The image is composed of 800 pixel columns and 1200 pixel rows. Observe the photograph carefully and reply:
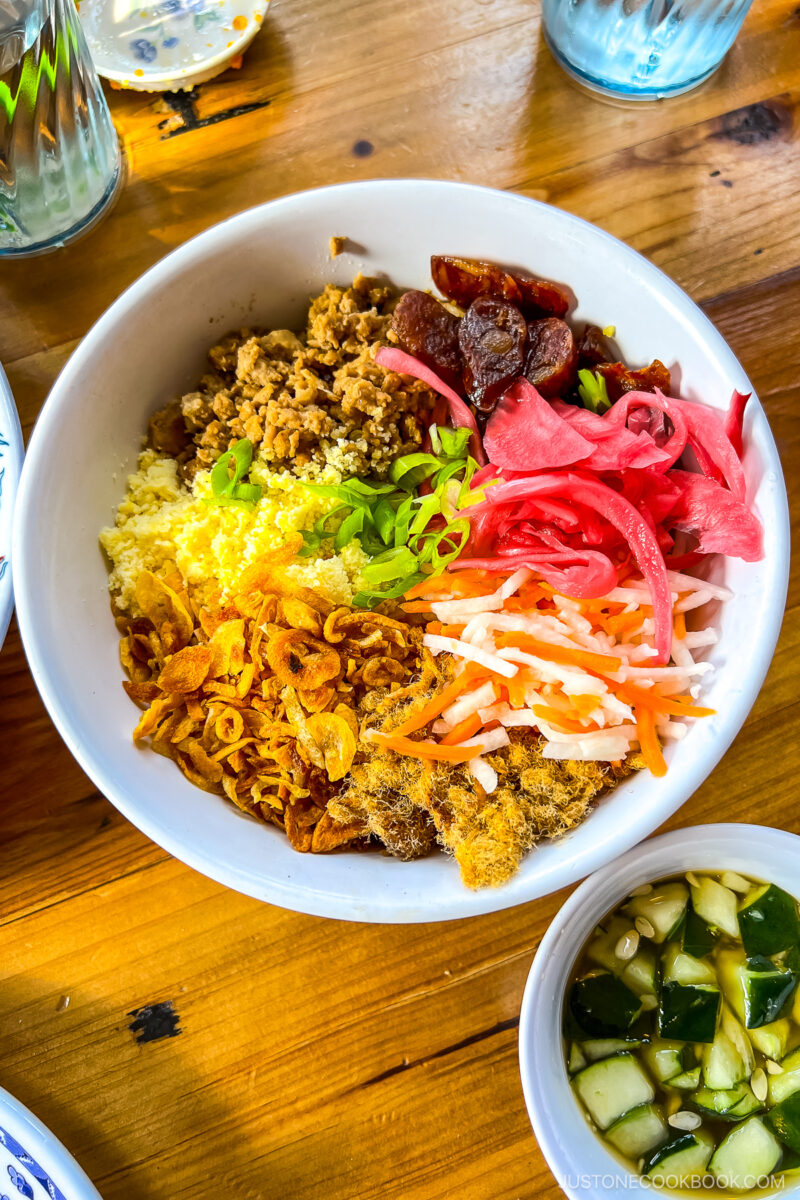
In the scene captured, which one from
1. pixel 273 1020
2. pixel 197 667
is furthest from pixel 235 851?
pixel 273 1020

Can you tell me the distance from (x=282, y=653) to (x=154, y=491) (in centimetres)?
33

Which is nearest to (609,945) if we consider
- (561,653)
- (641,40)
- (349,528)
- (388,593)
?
(561,653)

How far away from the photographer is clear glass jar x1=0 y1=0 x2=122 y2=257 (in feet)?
4.01

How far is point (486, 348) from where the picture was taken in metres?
1.20

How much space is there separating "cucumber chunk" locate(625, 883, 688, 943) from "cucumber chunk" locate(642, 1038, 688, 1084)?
6.1 inches

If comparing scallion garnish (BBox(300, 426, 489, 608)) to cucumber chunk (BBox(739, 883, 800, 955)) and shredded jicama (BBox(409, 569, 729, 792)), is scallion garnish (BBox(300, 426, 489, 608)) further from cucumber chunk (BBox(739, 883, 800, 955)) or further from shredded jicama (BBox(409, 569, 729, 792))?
cucumber chunk (BBox(739, 883, 800, 955))

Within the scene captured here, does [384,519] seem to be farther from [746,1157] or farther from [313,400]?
[746,1157]

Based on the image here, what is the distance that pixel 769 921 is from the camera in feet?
4.32

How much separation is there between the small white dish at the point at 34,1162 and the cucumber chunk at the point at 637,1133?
2.46 feet

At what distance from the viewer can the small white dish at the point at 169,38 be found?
1.49 metres

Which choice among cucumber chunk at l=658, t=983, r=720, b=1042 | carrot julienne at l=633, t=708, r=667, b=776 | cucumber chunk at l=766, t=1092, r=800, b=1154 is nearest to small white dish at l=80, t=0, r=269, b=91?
carrot julienne at l=633, t=708, r=667, b=776

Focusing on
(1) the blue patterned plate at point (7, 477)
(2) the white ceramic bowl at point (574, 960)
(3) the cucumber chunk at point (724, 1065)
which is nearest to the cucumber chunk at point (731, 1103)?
(3) the cucumber chunk at point (724, 1065)

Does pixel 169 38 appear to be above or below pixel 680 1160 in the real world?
above

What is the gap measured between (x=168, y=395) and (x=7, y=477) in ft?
0.87
